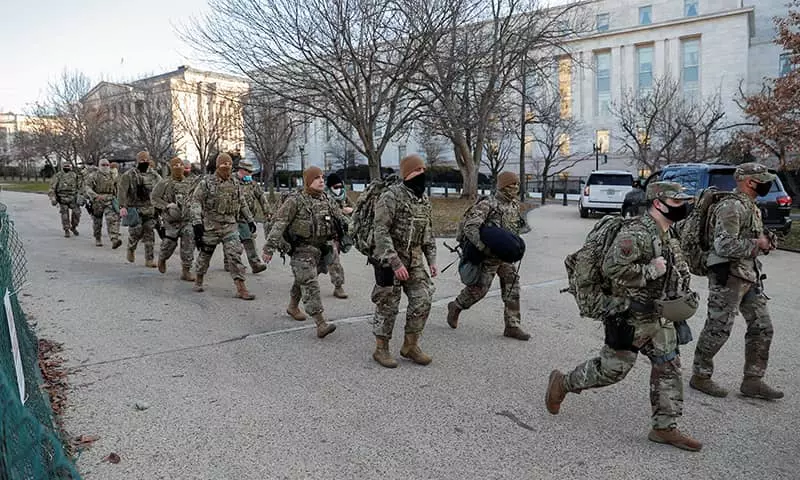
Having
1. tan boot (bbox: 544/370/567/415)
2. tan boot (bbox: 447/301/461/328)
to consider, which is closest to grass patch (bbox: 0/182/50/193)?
tan boot (bbox: 447/301/461/328)

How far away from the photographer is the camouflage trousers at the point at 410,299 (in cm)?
492

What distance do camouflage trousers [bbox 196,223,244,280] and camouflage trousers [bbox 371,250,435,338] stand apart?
3.13 m

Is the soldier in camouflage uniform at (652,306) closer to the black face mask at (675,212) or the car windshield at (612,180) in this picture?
the black face mask at (675,212)

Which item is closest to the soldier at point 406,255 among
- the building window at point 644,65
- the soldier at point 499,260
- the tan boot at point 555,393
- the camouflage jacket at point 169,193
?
the soldier at point 499,260

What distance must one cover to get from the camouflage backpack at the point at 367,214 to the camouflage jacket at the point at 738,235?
2.50 metres

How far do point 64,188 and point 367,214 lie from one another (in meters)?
12.3

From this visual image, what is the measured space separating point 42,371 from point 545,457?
395cm

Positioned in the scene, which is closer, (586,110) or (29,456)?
(29,456)

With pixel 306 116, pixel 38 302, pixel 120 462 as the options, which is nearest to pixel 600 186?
pixel 306 116

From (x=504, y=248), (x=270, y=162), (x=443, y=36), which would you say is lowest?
(x=504, y=248)

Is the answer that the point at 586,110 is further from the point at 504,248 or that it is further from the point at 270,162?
the point at 504,248

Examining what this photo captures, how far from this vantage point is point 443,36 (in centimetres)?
1645

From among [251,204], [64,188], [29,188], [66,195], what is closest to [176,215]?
[251,204]

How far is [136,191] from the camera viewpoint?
10008 mm
